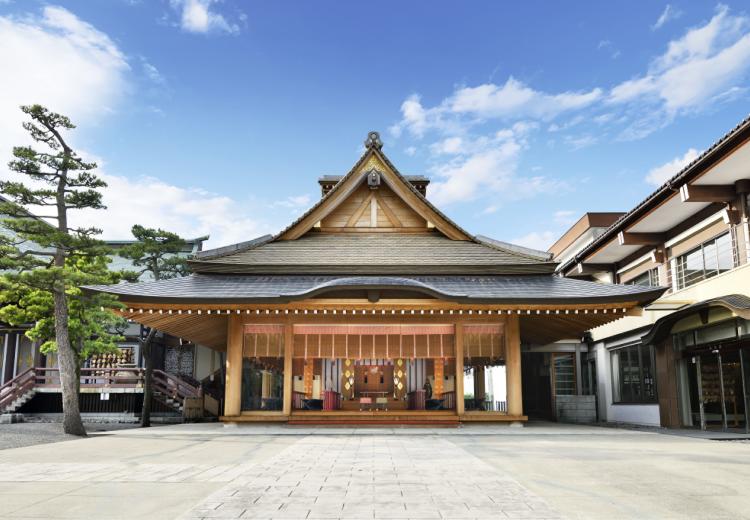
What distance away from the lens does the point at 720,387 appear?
14648mm

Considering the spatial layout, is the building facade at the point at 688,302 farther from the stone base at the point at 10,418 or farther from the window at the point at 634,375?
the stone base at the point at 10,418

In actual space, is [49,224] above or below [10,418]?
above

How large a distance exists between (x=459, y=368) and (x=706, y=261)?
24.6 ft

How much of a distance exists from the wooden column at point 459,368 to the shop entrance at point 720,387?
6.31 metres

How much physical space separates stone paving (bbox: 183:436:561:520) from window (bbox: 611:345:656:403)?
37.3ft

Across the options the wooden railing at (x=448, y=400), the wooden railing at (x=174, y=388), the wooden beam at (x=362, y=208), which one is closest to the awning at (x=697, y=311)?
the wooden railing at (x=448, y=400)

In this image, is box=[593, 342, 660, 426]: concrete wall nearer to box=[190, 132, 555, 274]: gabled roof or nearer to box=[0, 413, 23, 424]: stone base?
box=[190, 132, 555, 274]: gabled roof

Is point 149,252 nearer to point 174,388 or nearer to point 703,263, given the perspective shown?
point 174,388

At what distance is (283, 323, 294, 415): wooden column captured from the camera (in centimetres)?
1527

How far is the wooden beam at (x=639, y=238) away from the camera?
17984 mm

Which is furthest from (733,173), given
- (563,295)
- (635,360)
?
(635,360)

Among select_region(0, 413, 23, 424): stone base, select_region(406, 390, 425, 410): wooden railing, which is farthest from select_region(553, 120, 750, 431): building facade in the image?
select_region(0, 413, 23, 424): stone base

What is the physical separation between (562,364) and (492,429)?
12986 mm

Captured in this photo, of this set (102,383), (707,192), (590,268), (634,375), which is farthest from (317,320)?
(590,268)
